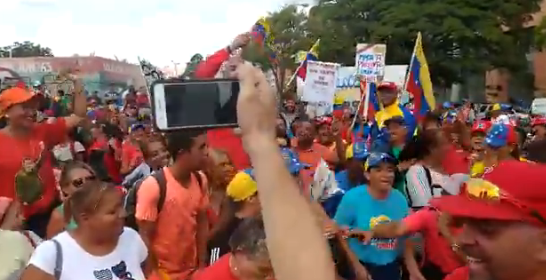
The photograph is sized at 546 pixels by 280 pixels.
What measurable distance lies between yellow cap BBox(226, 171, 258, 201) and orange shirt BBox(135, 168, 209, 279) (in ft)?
0.71

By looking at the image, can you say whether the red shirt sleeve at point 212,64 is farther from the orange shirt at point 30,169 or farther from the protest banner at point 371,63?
the protest banner at point 371,63

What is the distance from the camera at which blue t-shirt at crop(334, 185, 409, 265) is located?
5496 mm

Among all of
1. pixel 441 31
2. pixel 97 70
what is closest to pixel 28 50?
pixel 97 70

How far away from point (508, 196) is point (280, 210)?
20.4 inches

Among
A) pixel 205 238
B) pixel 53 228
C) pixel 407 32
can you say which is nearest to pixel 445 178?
pixel 205 238

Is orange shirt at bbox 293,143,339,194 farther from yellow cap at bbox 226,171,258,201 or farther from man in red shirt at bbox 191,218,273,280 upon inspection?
man in red shirt at bbox 191,218,273,280

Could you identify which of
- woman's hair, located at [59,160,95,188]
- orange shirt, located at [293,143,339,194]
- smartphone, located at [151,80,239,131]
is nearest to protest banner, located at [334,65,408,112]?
orange shirt, located at [293,143,339,194]

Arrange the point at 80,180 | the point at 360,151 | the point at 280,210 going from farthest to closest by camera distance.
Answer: the point at 360,151 < the point at 80,180 < the point at 280,210

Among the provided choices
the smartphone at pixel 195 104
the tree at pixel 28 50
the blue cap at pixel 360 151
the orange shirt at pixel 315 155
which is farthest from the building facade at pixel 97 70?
the tree at pixel 28 50

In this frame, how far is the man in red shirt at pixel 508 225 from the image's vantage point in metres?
1.83

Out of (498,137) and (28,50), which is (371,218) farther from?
(28,50)

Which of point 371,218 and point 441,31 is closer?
point 371,218

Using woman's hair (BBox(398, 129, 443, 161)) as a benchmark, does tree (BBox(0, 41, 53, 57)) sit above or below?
below

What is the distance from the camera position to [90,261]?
155 inches
